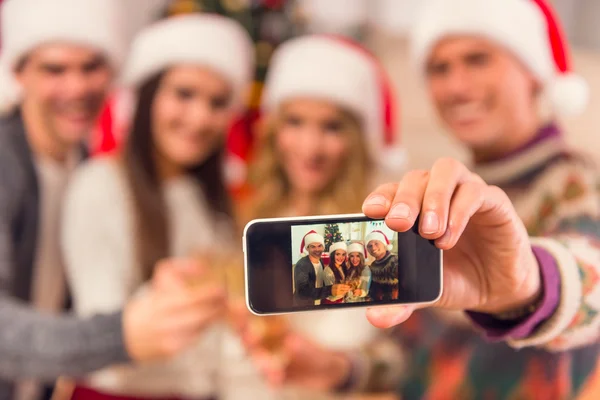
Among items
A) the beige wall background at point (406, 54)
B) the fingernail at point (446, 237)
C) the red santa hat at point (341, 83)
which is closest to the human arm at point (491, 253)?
the fingernail at point (446, 237)

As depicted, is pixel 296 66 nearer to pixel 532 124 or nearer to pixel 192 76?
pixel 192 76

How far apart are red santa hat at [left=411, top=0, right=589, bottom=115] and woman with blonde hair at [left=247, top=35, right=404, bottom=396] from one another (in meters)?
0.21

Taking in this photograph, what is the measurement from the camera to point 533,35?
62 cm

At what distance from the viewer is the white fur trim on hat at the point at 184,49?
76 cm

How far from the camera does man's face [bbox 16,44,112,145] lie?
2.28 feet

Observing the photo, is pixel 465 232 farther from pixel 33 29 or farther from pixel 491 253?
pixel 33 29

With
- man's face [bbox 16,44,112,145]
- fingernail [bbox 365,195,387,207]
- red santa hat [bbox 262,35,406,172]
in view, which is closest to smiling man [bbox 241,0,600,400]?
fingernail [bbox 365,195,387,207]

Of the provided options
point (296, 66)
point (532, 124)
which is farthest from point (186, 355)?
point (532, 124)

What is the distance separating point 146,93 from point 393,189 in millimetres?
539

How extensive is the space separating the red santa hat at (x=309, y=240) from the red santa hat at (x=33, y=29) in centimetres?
53

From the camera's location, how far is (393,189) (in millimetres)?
341

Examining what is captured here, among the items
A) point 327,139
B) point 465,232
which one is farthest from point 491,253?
point 327,139

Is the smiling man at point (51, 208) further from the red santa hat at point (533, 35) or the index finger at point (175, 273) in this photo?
the red santa hat at point (533, 35)

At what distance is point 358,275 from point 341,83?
509mm
